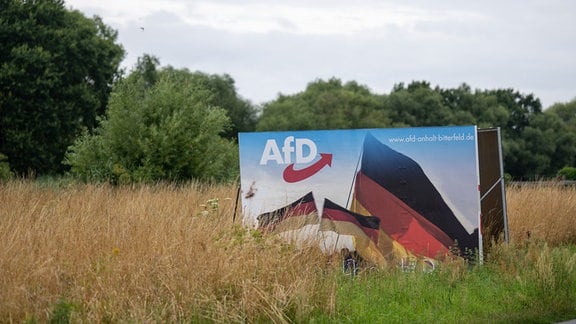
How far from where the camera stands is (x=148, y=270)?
32.2 feet

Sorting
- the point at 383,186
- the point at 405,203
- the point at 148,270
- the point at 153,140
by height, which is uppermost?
the point at 153,140

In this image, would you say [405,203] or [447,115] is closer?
[405,203]

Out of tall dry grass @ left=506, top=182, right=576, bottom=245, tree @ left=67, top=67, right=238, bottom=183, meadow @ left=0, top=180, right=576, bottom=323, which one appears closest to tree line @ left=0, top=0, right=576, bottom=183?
tree @ left=67, top=67, right=238, bottom=183

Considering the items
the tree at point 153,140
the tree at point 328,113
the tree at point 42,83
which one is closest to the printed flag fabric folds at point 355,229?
the tree at point 153,140

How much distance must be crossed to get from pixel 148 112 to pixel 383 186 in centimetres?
1595

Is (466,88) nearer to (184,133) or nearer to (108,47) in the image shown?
(108,47)

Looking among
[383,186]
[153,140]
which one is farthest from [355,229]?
[153,140]

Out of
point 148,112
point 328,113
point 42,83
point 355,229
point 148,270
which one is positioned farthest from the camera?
point 328,113

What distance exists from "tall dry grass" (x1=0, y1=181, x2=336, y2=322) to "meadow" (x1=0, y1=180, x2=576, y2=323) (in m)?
0.01

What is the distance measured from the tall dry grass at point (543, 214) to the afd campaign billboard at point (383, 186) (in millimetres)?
3943

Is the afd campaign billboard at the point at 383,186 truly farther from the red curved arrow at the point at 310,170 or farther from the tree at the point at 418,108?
the tree at the point at 418,108

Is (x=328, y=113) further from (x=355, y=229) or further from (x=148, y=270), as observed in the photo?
(x=148, y=270)

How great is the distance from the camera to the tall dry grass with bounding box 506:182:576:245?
2006 cm

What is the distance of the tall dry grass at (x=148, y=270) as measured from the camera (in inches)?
358
